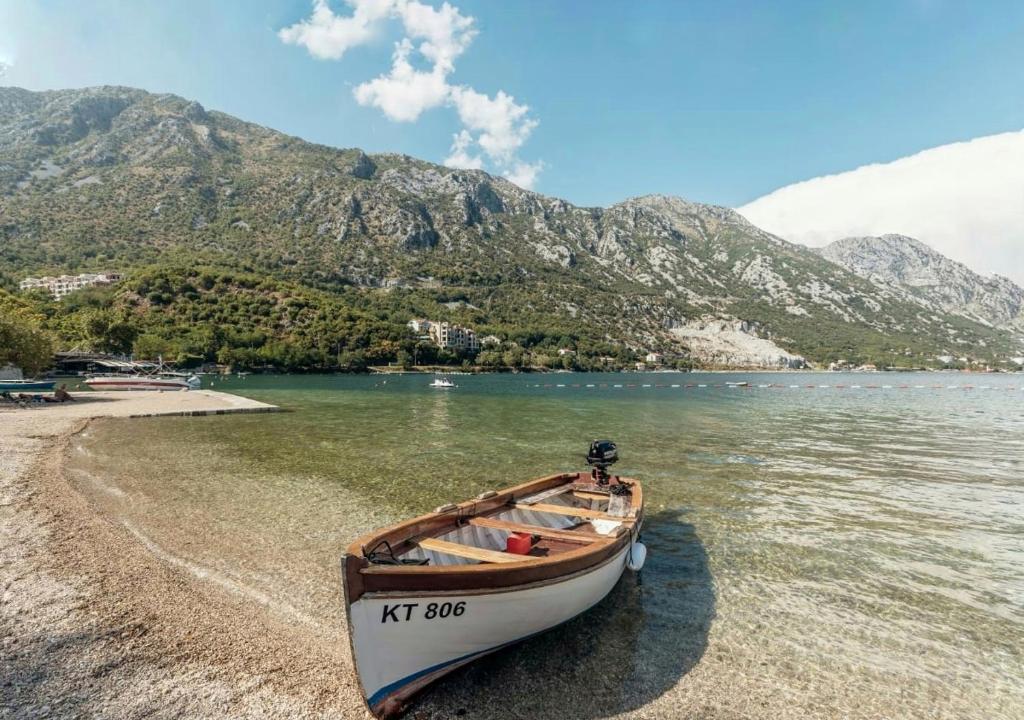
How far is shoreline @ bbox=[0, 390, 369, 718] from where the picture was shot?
5312 mm

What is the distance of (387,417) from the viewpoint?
40969 mm

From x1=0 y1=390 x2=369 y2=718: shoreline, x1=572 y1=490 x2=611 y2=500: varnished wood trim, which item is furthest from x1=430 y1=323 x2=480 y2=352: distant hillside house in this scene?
x1=0 y1=390 x2=369 y2=718: shoreline

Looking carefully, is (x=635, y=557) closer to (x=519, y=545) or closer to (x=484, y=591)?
(x=519, y=545)

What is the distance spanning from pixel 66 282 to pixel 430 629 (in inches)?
7637

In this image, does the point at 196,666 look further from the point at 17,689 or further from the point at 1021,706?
the point at 1021,706

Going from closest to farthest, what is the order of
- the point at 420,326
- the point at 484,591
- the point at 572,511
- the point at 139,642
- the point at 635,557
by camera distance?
1. the point at 484,591
2. the point at 139,642
3. the point at 635,557
4. the point at 572,511
5. the point at 420,326

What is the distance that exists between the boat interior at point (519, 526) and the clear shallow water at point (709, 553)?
1321 mm

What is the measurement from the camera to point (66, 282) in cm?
14650

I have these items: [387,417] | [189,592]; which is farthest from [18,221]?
[189,592]

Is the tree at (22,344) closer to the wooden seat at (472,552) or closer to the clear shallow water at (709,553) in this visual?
the clear shallow water at (709,553)

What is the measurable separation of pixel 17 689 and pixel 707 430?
1388 inches

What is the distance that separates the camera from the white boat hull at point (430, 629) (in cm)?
502

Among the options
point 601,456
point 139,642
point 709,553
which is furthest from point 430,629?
point 709,553

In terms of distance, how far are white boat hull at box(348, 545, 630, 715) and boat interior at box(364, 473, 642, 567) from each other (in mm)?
522
